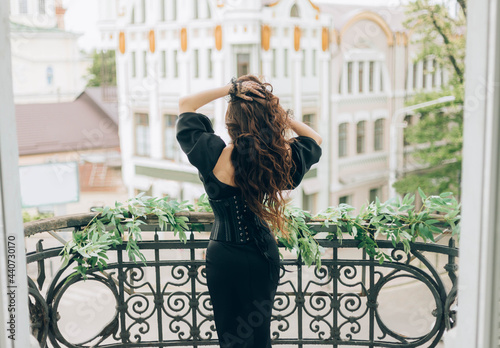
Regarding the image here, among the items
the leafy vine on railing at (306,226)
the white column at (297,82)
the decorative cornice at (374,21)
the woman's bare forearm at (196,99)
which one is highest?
the decorative cornice at (374,21)

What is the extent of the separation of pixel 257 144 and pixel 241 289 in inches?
19.6

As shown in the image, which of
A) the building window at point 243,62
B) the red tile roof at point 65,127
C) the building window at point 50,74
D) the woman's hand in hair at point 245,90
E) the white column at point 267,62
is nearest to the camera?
the woman's hand in hair at point 245,90

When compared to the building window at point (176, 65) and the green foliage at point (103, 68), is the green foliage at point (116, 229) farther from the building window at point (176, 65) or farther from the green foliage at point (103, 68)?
the green foliage at point (103, 68)

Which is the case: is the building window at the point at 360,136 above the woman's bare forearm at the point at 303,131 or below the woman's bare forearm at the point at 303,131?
below

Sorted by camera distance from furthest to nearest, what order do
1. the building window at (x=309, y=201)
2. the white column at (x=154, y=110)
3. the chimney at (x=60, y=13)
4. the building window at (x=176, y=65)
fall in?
1. the chimney at (x=60, y=13)
2. the white column at (x=154, y=110)
3. the building window at (x=176, y=65)
4. the building window at (x=309, y=201)

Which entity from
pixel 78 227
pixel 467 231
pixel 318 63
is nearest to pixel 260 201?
pixel 467 231

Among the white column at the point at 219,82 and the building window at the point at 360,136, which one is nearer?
the white column at the point at 219,82

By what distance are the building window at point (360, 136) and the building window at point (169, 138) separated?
5.77m

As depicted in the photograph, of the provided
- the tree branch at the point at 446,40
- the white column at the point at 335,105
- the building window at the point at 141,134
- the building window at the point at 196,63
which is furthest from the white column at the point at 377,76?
the building window at the point at 141,134

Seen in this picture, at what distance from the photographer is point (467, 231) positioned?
134 cm

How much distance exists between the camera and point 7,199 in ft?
4.27

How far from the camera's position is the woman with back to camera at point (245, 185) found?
1.66 metres

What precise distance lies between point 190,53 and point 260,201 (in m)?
14.5

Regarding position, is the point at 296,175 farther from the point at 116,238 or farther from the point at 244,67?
the point at 244,67
